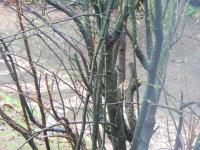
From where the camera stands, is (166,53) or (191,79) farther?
(191,79)

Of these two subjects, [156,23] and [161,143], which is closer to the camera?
[156,23]

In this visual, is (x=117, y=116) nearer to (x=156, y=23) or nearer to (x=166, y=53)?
(x=166, y=53)

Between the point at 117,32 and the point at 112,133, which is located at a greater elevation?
the point at 117,32

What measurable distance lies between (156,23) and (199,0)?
931 centimetres

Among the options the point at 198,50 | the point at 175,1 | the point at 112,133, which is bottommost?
the point at 112,133

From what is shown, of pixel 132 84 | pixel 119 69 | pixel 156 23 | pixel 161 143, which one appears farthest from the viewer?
pixel 161 143

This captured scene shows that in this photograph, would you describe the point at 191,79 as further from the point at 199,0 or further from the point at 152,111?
the point at 152,111

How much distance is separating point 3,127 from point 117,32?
393 centimetres

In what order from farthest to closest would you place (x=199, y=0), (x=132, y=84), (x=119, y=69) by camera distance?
(x=199, y=0), (x=119, y=69), (x=132, y=84)

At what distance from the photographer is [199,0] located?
34.5 ft

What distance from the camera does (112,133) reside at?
2357mm

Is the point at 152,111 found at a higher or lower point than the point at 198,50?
lower

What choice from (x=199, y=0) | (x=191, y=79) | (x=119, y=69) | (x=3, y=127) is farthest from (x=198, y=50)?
(x=119, y=69)

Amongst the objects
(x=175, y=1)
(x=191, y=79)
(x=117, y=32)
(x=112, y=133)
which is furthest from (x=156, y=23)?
(x=191, y=79)
